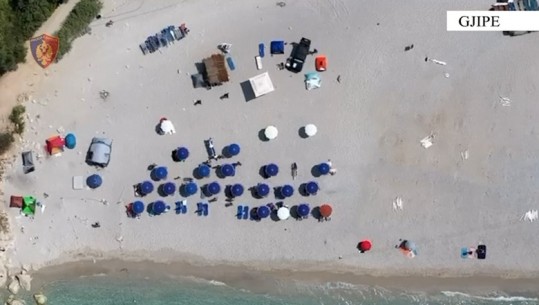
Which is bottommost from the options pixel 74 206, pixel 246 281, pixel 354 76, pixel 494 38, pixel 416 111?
pixel 246 281

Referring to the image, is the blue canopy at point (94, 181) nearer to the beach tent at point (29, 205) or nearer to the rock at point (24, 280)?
the beach tent at point (29, 205)

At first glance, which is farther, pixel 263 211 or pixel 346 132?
pixel 346 132


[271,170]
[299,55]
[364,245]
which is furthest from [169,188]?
[364,245]

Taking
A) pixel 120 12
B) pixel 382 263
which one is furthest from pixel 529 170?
pixel 120 12

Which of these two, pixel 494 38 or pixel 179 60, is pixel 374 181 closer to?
pixel 494 38

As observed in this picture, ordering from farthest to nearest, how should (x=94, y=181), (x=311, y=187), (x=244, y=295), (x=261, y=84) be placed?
(x=244, y=295) → (x=94, y=181) → (x=261, y=84) → (x=311, y=187)

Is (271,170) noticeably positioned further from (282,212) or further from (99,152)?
(99,152)
